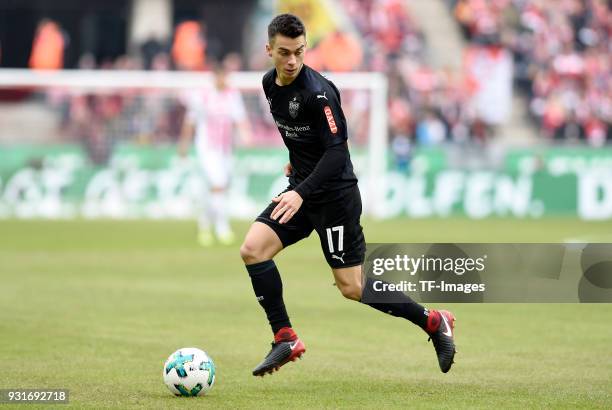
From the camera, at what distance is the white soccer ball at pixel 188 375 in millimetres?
7023

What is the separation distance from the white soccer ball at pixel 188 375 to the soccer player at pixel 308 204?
41 centimetres

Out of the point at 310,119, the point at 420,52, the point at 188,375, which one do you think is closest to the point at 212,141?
the point at 310,119

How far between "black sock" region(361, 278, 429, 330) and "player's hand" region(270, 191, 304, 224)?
69 centimetres

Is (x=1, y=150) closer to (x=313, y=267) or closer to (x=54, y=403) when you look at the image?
Result: (x=313, y=267)

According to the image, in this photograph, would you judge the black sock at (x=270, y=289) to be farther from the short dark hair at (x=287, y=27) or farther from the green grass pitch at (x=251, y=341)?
the short dark hair at (x=287, y=27)

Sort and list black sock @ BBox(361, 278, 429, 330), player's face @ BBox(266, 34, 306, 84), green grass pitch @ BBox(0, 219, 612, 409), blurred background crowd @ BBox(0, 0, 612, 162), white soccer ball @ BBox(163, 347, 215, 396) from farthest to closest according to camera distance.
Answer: blurred background crowd @ BBox(0, 0, 612, 162), black sock @ BBox(361, 278, 429, 330), player's face @ BBox(266, 34, 306, 84), green grass pitch @ BBox(0, 219, 612, 409), white soccer ball @ BBox(163, 347, 215, 396)

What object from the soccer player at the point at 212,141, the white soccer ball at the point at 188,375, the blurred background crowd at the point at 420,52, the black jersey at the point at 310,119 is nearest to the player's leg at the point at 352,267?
the black jersey at the point at 310,119

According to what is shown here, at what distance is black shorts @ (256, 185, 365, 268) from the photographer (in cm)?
760

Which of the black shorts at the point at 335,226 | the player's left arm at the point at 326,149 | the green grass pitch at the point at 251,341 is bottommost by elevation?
the green grass pitch at the point at 251,341

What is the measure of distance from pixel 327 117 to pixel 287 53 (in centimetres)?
45

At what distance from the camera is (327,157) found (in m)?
7.45

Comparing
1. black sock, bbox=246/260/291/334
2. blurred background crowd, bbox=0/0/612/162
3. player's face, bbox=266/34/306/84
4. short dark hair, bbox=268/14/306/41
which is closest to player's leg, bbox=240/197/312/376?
black sock, bbox=246/260/291/334

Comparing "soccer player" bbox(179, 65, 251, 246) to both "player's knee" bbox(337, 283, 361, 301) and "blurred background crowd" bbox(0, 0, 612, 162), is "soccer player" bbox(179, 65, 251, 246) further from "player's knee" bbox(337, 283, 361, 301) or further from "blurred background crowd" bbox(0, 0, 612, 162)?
"player's knee" bbox(337, 283, 361, 301)

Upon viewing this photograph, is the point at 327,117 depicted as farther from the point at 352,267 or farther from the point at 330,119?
the point at 352,267
